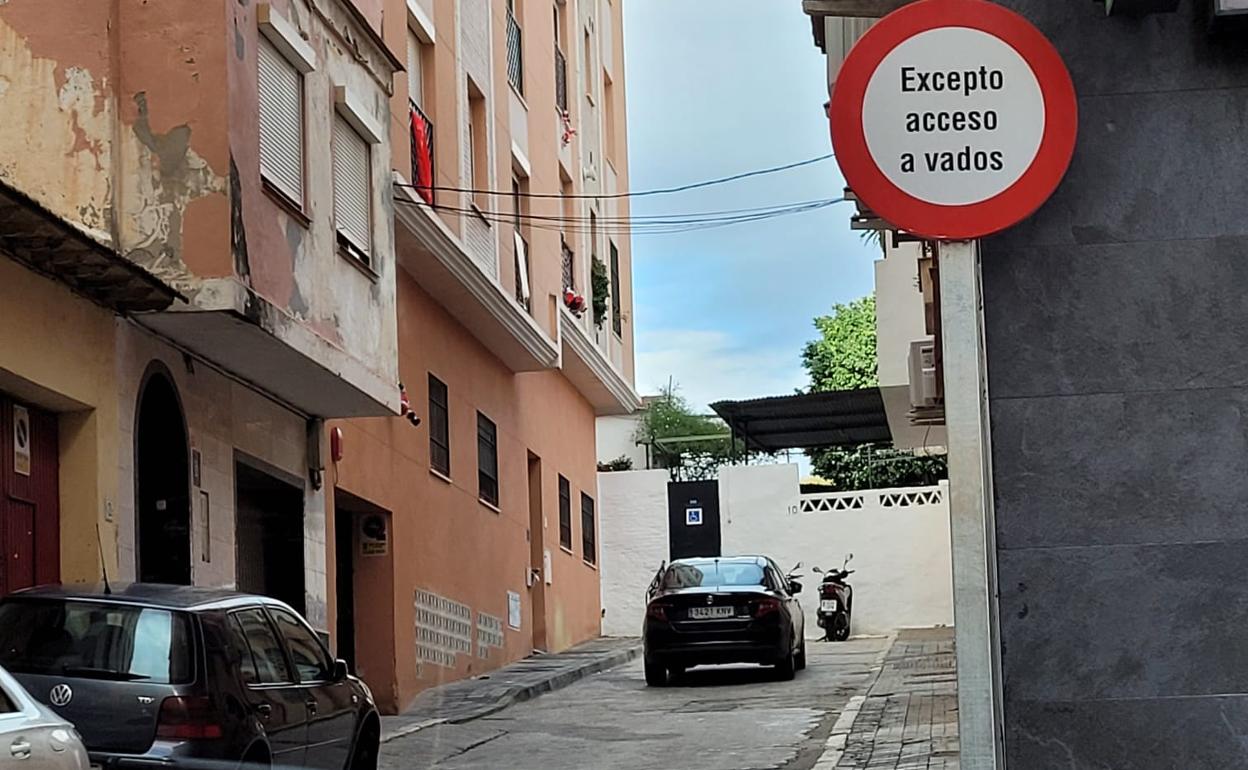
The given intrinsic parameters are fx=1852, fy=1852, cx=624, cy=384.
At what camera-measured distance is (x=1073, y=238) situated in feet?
18.6

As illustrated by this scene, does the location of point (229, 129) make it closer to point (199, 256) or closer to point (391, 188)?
point (199, 256)

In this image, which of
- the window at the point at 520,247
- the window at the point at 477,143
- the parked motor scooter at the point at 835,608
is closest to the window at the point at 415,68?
the window at the point at 477,143

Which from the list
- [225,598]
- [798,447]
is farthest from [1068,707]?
[798,447]

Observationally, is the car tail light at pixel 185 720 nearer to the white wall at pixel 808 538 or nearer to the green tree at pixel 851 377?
the white wall at pixel 808 538

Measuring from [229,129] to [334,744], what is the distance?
473 centimetres

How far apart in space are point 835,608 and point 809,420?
5.73m

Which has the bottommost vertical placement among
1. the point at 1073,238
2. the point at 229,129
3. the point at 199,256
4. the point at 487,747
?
the point at 487,747

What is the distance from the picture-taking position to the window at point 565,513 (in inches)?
1266

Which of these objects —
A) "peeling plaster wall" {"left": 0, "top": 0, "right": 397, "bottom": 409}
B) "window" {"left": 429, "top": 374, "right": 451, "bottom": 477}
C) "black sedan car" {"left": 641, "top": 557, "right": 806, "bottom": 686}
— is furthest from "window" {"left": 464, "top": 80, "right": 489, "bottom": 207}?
"peeling plaster wall" {"left": 0, "top": 0, "right": 397, "bottom": 409}

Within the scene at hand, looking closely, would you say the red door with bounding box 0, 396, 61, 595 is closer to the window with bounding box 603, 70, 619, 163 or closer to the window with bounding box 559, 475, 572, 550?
the window with bounding box 559, 475, 572, 550

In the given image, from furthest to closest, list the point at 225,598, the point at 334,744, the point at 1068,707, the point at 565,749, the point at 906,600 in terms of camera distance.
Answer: the point at 906,600, the point at 565,749, the point at 334,744, the point at 225,598, the point at 1068,707

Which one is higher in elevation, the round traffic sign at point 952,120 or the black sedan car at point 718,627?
the round traffic sign at point 952,120

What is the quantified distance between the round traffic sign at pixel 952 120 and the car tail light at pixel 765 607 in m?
17.1

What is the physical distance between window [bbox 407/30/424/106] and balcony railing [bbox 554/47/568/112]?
27.7ft
